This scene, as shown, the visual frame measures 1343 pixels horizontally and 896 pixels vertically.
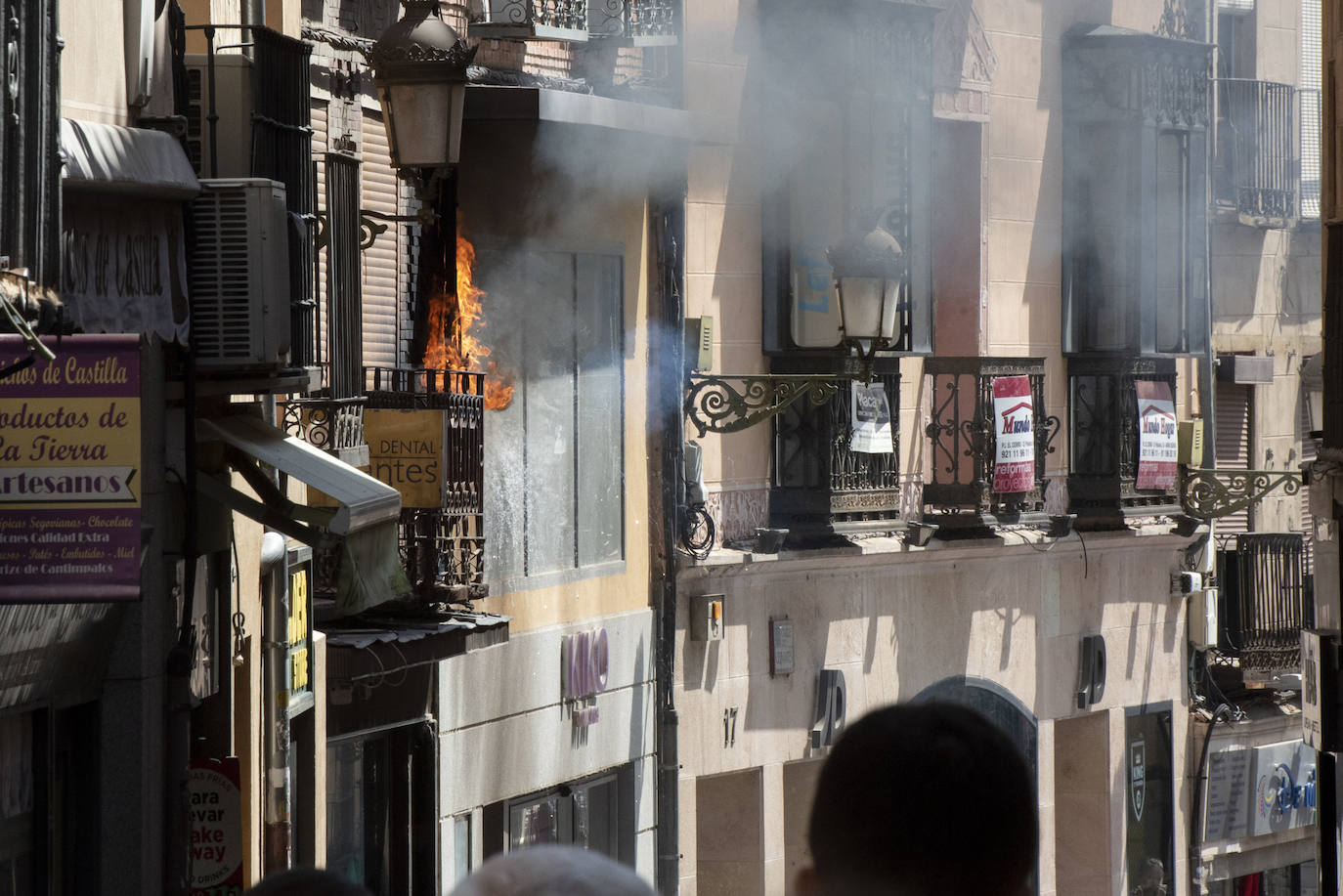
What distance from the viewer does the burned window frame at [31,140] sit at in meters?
6.30

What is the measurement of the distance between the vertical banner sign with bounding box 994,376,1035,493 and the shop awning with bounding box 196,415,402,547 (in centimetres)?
963

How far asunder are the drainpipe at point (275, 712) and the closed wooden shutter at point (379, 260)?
7.23 ft

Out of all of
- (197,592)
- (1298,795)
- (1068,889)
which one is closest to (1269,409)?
(1298,795)

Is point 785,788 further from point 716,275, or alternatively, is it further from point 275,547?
point 275,547

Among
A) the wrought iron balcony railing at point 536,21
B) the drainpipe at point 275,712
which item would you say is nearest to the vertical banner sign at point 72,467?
the drainpipe at point 275,712

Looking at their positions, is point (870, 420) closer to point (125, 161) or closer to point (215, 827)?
point (215, 827)

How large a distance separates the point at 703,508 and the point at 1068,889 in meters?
6.59

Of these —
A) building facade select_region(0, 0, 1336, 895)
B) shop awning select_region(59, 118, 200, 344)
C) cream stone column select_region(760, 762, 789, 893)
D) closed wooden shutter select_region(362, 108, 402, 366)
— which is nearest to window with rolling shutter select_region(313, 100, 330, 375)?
building facade select_region(0, 0, 1336, 895)

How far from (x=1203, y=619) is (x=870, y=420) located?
18.9 feet

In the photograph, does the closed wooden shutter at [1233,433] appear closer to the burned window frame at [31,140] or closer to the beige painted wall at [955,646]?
the beige painted wall at [955,646]

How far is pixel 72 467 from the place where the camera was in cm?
736

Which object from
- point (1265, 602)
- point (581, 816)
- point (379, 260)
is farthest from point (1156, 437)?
point (379, 260)

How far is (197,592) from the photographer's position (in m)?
9.57

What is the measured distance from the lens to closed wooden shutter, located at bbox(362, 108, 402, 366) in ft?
42.5
